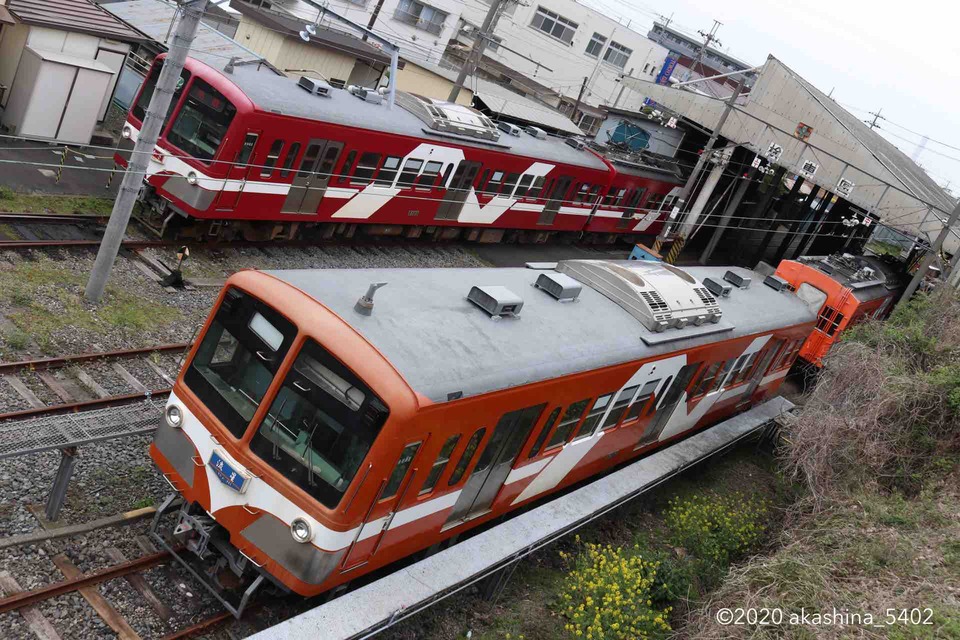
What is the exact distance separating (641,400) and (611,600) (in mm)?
3381

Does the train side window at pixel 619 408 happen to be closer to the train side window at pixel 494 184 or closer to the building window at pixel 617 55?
the train side window at pixel 494 184

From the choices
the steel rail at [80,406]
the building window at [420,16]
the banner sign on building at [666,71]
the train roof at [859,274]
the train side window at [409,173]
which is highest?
the banner sign on building at [666,71]

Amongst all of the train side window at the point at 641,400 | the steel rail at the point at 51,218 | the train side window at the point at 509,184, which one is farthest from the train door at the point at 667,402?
the train side window at the point at 509,184

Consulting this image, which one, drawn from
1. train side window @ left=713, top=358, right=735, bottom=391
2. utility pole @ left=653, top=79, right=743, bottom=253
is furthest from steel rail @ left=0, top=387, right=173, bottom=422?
utility pole @ left=653, top=79, right=743, bottom=253

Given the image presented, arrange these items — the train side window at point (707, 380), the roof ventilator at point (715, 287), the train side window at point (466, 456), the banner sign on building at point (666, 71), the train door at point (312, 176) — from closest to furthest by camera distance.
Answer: the train side window at point (466, 456) → the train side window at point (707, 380) → the roof ventilator at point (715, 287) → the train door at point (312, 176) → the banner sign on building at point (666, 71)

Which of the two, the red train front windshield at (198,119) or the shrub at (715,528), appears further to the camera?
the red train front windshield at (198,119)

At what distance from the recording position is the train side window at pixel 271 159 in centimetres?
1490

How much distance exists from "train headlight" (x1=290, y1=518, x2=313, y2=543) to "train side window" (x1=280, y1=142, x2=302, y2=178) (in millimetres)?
9517

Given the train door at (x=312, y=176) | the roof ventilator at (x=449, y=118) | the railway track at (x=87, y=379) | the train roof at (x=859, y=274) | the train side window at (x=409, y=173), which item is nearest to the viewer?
the railway track at (x=87, y=379)

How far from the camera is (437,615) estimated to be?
28.7 feet

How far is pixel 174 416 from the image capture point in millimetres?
7816

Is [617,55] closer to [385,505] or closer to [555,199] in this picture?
[555,199]

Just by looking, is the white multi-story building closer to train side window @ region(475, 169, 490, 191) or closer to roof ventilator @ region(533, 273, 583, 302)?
train side window @ region(475, 169, 490, 191)

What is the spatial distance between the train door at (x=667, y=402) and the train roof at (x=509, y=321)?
52cm
